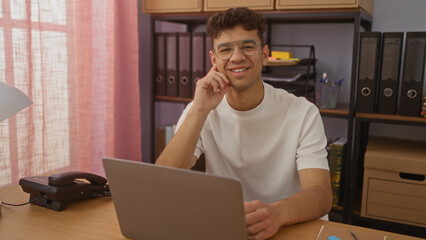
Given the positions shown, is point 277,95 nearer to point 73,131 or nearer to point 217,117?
point 217,117

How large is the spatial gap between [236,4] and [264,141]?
958 mm

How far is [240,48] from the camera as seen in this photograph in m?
1.47

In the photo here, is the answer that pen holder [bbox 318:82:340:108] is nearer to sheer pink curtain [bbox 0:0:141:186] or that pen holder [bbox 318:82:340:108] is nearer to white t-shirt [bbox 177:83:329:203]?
white t-shirt [bbox 177:83:329:203]

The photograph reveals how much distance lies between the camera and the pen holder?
2.16 m

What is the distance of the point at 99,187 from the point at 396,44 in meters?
1.50

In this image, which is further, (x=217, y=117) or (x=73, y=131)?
(x=73, y=131)

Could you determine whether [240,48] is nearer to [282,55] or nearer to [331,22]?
[282,55]

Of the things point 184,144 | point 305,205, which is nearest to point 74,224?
point 184,144

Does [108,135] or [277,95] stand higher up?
[277,95]

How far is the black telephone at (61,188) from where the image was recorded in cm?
117

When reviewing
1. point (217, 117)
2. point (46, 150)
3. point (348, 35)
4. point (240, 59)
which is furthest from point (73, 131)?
point (348, 35)

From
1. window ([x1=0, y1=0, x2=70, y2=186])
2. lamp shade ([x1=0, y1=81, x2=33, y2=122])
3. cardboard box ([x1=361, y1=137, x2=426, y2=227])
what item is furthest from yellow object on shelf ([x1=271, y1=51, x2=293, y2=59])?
lamp shade ([x1=0, y1=81, x2=33, y2=122])

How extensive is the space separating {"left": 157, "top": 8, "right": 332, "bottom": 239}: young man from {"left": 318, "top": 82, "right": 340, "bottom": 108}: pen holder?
2.27 feet

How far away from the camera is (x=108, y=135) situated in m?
2.41
